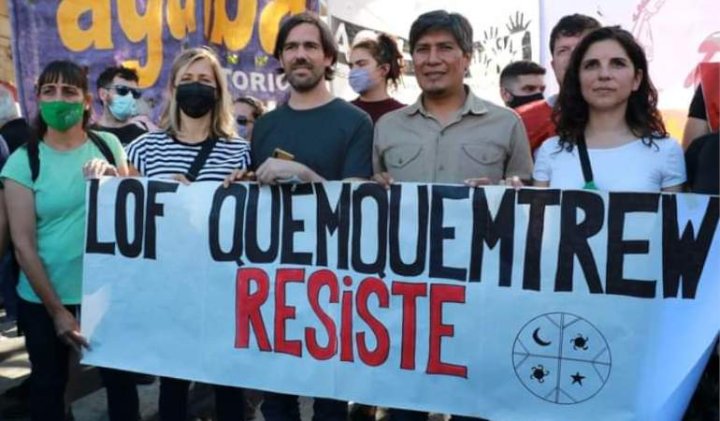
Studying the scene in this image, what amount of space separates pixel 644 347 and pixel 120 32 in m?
3.98

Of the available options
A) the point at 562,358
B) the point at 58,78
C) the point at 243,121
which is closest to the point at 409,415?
the point at 562,358

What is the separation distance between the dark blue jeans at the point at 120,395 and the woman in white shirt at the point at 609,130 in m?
1.85

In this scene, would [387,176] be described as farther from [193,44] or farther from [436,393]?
[193,44]

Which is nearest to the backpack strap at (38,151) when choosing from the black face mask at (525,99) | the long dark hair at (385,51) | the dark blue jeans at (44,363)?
the dark blue jeans at (44,363)

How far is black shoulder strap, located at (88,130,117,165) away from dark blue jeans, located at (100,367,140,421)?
875 mm

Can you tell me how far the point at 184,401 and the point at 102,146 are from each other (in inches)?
44.1

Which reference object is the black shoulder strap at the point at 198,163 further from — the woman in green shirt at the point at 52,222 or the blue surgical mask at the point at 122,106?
the blue surgical mask at the point at 122,106

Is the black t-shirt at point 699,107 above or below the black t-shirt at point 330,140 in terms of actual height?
above

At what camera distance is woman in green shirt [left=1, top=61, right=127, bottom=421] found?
3150 mm

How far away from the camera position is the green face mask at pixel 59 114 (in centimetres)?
320

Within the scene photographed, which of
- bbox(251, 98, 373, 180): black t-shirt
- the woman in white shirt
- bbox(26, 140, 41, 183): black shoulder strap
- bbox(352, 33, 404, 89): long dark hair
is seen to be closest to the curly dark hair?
the woman in white shirt

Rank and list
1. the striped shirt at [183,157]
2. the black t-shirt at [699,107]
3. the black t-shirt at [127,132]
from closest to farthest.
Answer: the black t-shirt at [699,107] < the striped shirt at [183,157] < the black t-shirt at [127,132]

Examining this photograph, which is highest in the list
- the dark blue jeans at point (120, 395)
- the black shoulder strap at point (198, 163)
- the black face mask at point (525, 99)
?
the black face mask at point (525, 99)

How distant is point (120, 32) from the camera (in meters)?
5.23
